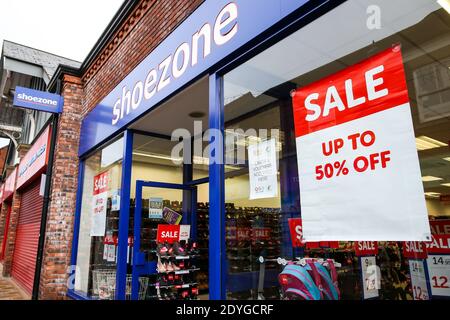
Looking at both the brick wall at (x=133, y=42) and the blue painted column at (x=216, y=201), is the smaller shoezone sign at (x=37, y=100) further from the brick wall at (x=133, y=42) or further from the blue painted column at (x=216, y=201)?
the blue painted column at (x=216, y=201)

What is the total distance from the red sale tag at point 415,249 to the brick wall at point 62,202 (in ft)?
18.1

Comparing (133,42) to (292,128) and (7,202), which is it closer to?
(292,128)

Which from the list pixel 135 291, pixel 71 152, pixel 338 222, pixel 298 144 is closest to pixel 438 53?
pixel 298 144

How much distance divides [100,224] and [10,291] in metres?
6.28

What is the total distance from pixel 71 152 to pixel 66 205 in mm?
1028

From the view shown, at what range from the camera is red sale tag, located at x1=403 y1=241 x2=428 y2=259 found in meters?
3.17

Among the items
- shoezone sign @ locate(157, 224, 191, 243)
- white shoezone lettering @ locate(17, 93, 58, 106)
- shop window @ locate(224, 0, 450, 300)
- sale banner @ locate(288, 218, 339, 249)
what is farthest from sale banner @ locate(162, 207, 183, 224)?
white shoezone lettering @ locate(17, 93, 58, 106)

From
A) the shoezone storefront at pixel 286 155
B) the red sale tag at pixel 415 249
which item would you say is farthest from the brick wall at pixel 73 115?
the red sale tag at pixel 415 249

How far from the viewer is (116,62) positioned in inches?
212

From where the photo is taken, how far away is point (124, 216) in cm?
456

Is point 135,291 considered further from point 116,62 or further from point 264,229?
point 116,62

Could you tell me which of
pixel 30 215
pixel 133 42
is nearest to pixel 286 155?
pixel 133 42

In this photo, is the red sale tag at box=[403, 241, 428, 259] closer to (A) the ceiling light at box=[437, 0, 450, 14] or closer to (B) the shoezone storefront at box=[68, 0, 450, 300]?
(B) the shoezone storefront at box=[68, 0, 450, 300]

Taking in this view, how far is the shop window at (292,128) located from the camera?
8.65 feet
